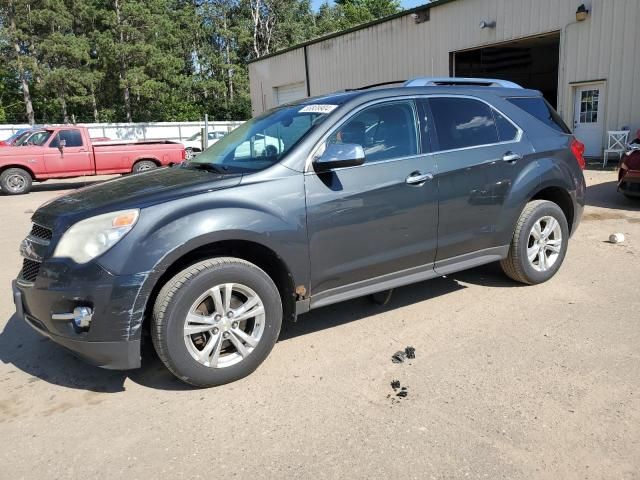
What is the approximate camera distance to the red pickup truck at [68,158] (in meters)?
14.6

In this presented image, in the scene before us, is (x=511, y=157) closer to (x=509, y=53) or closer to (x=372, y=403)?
(x=372, y=403)

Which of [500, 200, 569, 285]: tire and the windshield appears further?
[500, 200, 569, 285]: tire

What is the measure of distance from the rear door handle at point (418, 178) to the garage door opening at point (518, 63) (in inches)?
597

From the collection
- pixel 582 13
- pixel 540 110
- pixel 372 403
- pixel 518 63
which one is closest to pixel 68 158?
pixel 540 110

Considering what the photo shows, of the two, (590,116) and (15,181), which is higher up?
(590,116)

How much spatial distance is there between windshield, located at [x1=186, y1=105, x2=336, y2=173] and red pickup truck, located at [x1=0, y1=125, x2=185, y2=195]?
12.4 metres

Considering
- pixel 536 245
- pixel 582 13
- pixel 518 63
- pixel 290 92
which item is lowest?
pixel 536 245

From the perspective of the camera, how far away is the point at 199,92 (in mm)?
47219

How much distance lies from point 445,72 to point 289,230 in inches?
635

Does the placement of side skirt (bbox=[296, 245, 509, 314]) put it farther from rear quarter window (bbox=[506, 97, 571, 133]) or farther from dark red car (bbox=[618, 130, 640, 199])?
dark red car (bbox=[618, 130, 640, 199])

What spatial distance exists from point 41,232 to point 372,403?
2.29m

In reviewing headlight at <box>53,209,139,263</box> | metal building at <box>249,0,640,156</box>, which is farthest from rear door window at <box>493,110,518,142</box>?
metal building at <box>249,0,640,156</box>

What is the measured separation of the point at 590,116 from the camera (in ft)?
47.9

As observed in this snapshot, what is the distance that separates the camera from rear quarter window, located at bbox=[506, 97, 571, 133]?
480 cm
